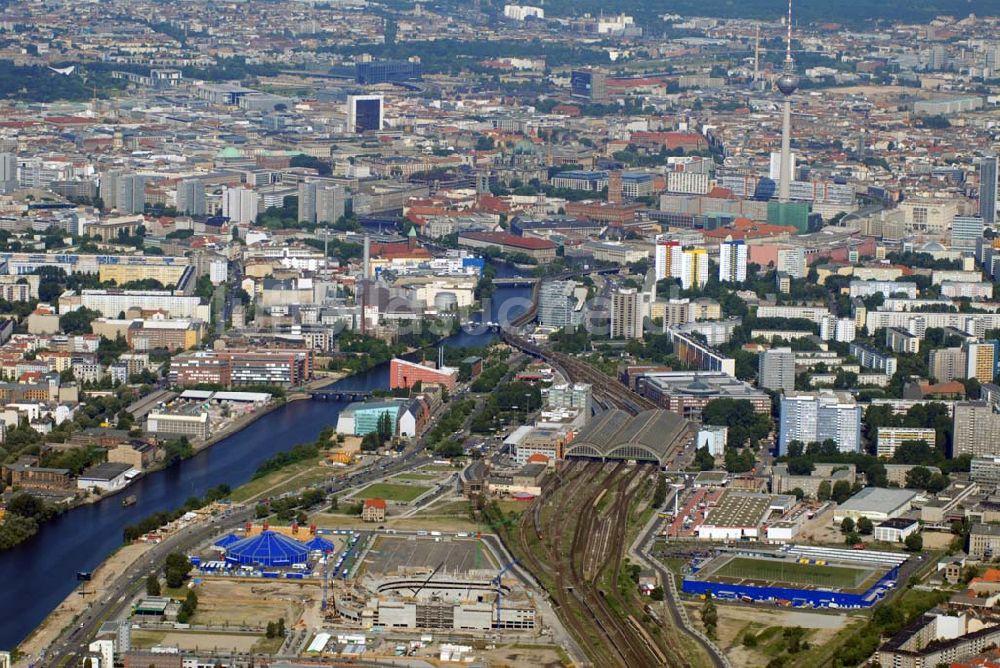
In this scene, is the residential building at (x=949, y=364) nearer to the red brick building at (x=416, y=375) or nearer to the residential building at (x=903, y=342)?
the residential building at (x=903, y=342)

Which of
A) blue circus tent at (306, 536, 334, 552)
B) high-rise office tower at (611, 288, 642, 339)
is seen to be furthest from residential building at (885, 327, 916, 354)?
blue circus tent at (306, 536, 334, 552)

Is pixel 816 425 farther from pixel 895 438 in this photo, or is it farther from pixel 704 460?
pixel 704 460

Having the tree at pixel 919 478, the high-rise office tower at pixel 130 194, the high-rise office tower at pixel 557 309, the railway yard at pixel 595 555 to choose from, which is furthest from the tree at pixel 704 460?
the high-rise office tower at pixel 130 194

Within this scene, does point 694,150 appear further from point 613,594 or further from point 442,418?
point 613,594

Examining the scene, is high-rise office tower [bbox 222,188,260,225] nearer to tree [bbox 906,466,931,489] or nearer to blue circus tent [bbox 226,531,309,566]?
tree [bbox 906,466,931,489]

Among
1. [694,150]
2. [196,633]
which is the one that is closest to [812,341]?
[196,633]

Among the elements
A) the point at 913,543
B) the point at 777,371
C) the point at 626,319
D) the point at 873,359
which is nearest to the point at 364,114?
the point at 626,319
